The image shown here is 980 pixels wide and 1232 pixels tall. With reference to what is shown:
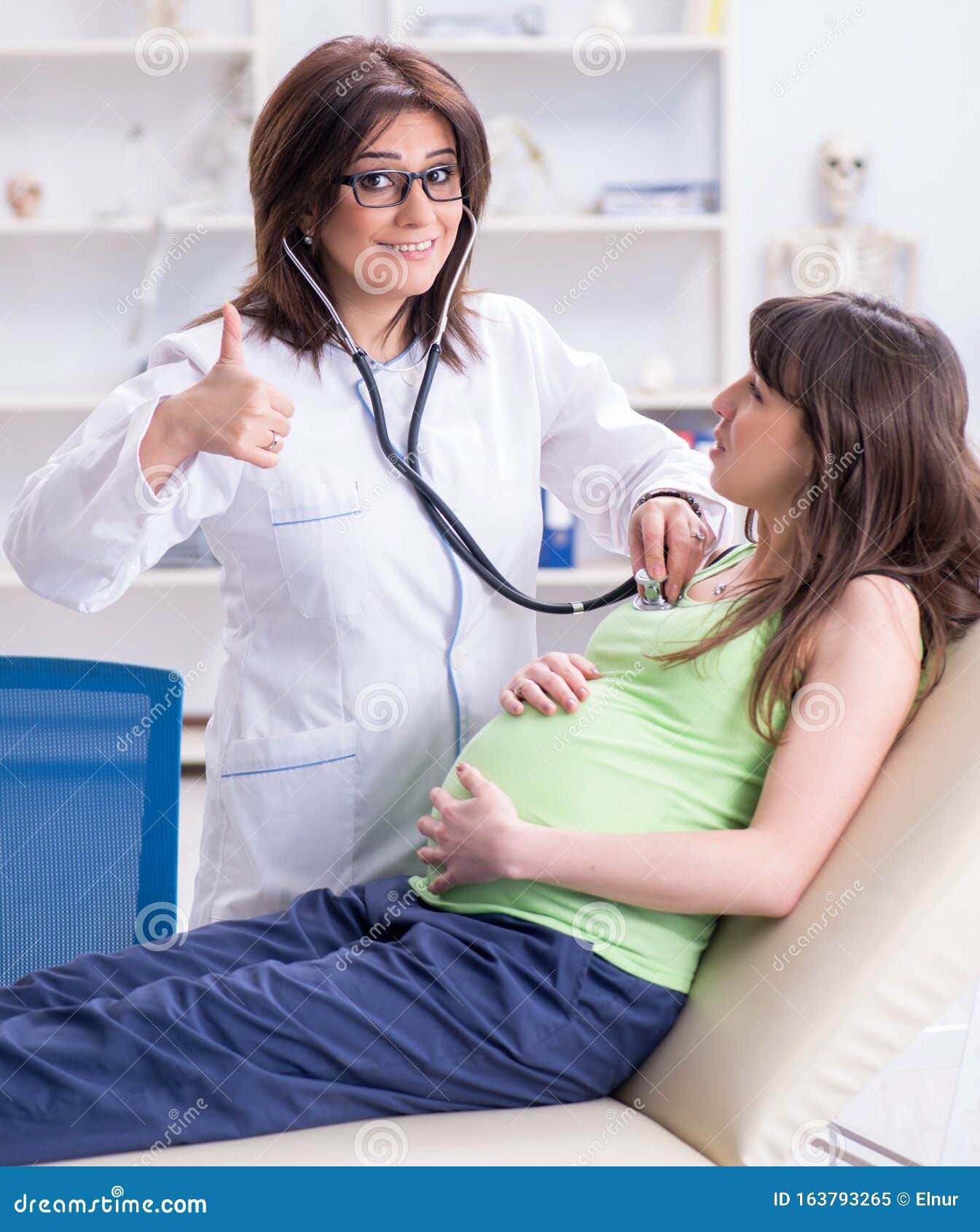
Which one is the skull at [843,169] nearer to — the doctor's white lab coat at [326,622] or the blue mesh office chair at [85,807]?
the doctor's white lab coat at [326,622]

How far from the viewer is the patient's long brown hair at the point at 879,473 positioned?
49.5 inches

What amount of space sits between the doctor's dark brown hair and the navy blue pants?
0.70 meters

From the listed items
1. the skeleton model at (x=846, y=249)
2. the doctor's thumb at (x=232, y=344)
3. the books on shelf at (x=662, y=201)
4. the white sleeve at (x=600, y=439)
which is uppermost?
the books on shelf at (x=662, y=201)

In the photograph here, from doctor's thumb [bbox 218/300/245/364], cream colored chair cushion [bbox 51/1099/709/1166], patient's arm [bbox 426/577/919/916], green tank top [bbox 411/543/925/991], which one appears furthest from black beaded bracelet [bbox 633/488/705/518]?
cream colored chair cushion [bbox 51/1099/709/1166]

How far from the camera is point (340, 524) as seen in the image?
144 centimetres

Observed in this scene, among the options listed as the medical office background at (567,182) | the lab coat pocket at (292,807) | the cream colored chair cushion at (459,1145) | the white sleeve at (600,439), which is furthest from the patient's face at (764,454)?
the medical office background at (567,182)

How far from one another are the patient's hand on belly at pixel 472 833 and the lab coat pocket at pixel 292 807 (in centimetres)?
22

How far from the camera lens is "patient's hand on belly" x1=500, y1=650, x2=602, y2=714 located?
4.13 feet

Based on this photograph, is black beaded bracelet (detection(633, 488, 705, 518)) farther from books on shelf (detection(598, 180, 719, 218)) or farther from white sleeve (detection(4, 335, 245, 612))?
books on shelf (detection(598, 180, 719, 218))

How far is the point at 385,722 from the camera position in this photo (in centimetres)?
145

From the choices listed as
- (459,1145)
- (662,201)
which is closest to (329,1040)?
(459,1145)

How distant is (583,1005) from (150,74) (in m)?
3.37

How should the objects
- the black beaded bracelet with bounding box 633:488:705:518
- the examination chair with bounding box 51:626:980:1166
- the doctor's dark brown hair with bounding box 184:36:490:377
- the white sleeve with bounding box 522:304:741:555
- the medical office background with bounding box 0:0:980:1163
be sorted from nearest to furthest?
the examination chair with bounding box 51:626:980:1166
the doctor's dark brown hair with bounding box 184:36:490:377
the black beaded bracelet with bounding box 633:488:705:518
the white sleeve with bounding box 522:304:741:555
the medical office background with bounding box 0:0:980:1163
